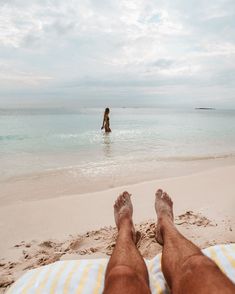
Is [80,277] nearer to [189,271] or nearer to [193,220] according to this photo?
[189,271]

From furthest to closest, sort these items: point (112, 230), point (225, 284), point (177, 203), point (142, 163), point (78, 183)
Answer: point (142, 163), point (78, 183), point (177, 203), point (112, 230), point (225, 284)

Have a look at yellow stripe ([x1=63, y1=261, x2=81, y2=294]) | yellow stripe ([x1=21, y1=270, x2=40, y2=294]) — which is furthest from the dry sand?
yellow stripe ([x1=63, y1=261, x2=81, y2=294])

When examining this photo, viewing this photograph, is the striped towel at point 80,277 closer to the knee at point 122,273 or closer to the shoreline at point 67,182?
the knee at point 122,273

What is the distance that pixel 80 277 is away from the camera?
1755 mm

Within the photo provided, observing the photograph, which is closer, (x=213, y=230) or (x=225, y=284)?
(x=225, y=284)

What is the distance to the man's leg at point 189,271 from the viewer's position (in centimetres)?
133

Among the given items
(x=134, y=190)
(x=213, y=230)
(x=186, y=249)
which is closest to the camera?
(x=186, y=249)

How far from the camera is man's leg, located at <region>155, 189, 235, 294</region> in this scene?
133cm

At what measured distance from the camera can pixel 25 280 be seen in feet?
5.93

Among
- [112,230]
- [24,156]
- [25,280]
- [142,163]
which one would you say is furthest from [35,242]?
[24,156]

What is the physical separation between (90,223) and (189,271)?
6.55 feet

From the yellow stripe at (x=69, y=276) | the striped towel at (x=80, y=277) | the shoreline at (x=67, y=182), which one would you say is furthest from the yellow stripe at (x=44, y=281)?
the shoreline at (x=67, y=182)

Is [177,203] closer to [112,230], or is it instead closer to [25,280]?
[112,230]

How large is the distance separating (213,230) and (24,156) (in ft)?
23.7
